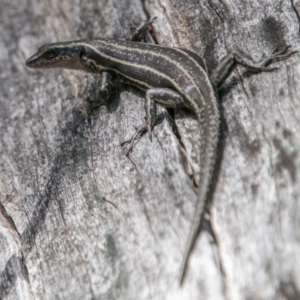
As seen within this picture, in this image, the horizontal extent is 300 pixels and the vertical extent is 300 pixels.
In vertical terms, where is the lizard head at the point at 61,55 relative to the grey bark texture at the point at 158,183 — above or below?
above

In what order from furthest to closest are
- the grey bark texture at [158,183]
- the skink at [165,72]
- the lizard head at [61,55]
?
the lizard head at [61,55], the skink at [165,72], the grey bark texture at [158,183]

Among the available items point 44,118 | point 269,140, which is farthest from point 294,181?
point 44,118

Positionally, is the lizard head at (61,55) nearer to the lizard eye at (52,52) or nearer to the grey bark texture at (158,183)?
the lizard eye at (52,52)

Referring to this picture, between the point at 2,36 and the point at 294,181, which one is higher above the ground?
the point at 2,36

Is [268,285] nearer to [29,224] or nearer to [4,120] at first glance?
[29,224]

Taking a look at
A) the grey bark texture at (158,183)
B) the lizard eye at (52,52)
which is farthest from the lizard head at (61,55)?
the grey bark texture at (158,183)

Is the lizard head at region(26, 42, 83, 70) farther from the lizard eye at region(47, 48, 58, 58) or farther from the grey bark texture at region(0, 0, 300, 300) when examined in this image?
the grey bark texture at region(0, 0, 300, 300)
